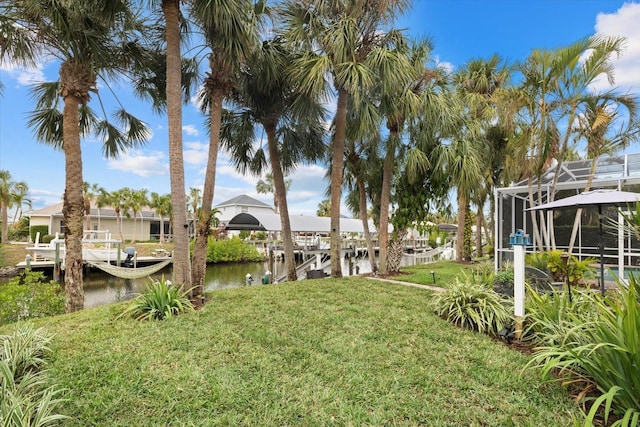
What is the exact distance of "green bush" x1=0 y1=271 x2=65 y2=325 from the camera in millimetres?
6066

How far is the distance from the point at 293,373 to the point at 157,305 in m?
3.11

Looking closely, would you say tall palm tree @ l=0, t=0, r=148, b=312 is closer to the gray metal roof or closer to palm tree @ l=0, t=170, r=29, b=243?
palm tree @ l=0, t=170, r=29, b=243

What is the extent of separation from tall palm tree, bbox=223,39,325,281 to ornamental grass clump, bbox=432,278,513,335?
568cm

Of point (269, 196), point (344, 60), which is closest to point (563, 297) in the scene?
point (344, 60)

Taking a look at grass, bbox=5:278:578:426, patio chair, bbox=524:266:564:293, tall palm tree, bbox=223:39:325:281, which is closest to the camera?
grass, bbox=5:278:578:426

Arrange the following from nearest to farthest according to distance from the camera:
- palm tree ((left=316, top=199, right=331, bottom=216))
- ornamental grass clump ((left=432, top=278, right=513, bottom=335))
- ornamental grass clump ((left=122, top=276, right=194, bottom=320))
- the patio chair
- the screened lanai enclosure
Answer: ornamental grass clump ((left=432, top=278, right=513, bottom=335)) < ornamental grass clump ((left=122, top=276, right=194, bottom=320)) < the patio chair < the screened lanai enclosure < palm tree ((left=316, top=199, right=331, bottom=216))

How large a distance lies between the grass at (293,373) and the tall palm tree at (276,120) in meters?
5.70

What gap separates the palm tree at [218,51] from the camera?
5680mm

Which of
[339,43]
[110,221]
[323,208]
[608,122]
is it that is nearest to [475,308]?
[339,43]

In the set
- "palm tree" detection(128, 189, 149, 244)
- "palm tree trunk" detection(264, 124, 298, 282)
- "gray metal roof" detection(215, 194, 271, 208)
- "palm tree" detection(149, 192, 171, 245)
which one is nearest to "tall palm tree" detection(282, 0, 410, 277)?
"palm tree trunk" detection(264, 124, 298, 282)

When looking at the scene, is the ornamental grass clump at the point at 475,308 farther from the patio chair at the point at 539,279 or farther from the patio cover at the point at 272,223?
the patio cover at the point at 272,223

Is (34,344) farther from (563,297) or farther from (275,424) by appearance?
(563,297)

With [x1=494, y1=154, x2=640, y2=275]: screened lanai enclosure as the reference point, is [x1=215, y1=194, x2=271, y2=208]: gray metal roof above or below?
above

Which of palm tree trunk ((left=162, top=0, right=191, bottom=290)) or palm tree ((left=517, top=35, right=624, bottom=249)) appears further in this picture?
palm tree ((left=517, top=35, right=624, bottom=249))
